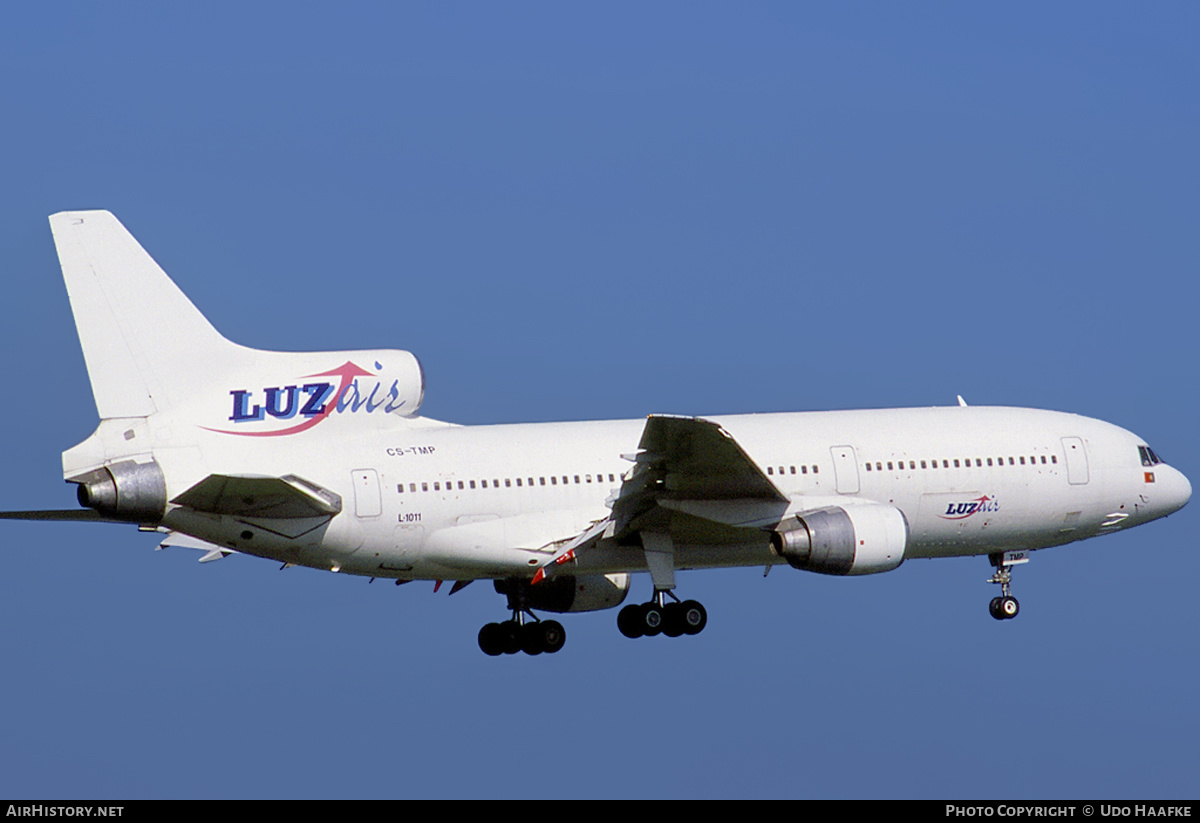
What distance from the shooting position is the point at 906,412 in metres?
43.6

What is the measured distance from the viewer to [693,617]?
4222cm

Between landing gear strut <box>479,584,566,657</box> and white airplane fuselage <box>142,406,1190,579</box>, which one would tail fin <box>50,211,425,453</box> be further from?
landing gear strut <box>479,584,566,657</box>

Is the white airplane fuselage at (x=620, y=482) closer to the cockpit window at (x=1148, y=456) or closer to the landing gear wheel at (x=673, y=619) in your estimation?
the cockpit window at (x=1148, y=456)

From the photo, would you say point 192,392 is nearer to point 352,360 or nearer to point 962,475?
point 352,360

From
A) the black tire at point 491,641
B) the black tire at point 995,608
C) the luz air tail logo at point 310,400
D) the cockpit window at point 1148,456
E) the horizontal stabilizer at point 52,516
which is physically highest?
the cockpit window at point 1148,456

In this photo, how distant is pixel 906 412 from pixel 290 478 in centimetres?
1486

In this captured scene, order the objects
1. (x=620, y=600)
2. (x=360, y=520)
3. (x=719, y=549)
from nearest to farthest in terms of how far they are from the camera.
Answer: (x=360, y=520), (x=719, y=549), (x=620, y=600)

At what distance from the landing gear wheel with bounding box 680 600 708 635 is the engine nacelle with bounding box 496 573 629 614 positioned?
101 inches

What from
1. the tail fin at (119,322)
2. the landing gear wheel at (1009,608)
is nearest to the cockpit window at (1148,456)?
the landing gear wheel at (1009,608)

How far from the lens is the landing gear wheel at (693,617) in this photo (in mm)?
42219

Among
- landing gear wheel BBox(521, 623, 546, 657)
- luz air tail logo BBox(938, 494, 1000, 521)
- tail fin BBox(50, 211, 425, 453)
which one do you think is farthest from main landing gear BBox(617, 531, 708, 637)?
tail fin BBox(50, 211, 425, 453)

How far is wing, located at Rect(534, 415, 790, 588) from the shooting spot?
37.1m

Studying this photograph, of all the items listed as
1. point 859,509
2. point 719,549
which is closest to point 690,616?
point 719,549

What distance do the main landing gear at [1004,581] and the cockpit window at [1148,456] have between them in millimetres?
3993
